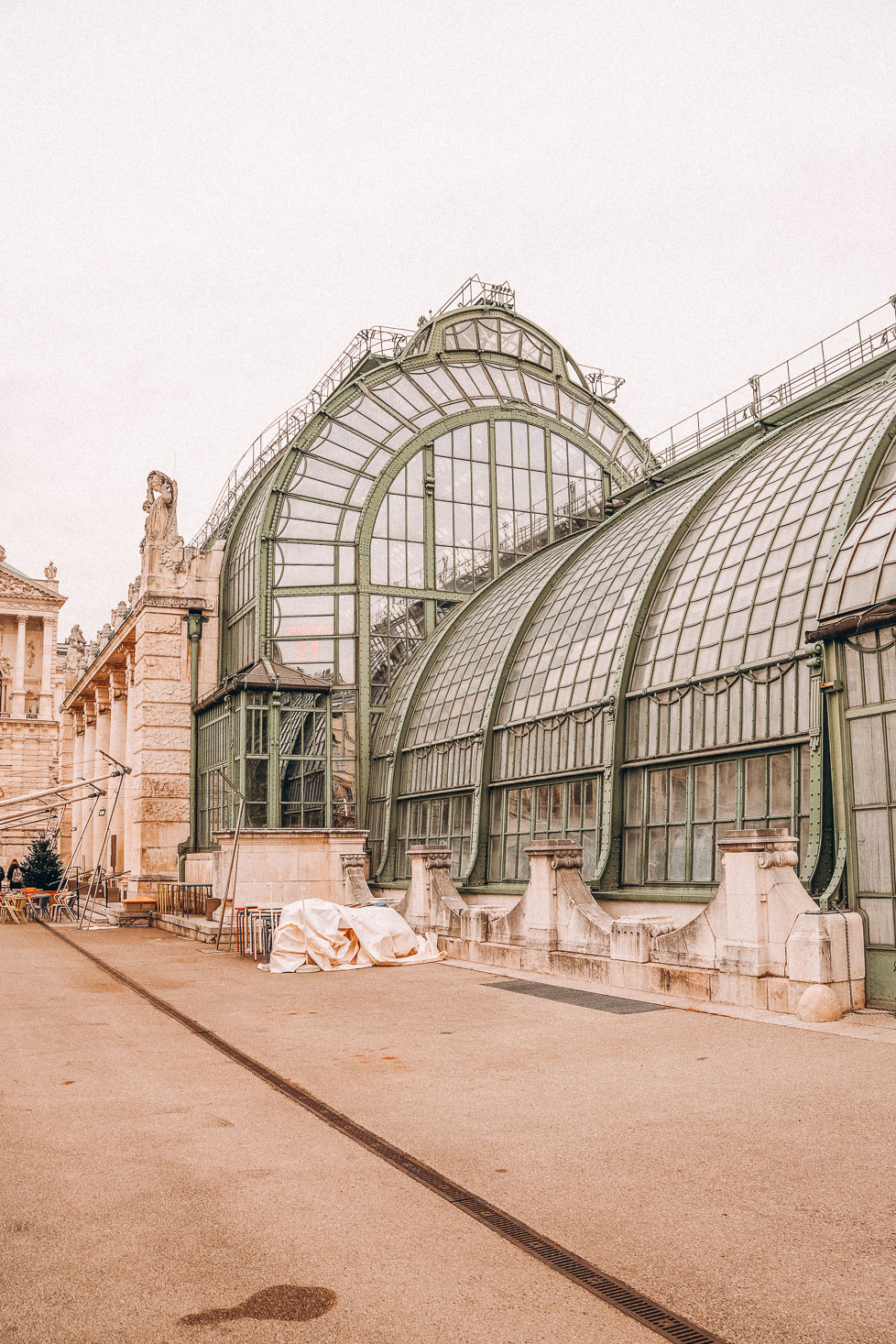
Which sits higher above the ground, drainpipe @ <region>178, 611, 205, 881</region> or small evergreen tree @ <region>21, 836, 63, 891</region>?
drainpipe @ <region>178, 611, 205, 881</region>

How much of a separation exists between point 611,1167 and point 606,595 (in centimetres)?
1729

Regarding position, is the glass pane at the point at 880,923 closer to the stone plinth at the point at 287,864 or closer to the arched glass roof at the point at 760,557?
the arched glass roof at the point at 760,557

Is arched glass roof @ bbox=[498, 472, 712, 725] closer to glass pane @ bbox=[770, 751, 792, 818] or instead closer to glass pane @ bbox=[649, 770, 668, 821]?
glass pane @ bbox=[649, 770, 668, 821]

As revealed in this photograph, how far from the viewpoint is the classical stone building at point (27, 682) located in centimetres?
9488

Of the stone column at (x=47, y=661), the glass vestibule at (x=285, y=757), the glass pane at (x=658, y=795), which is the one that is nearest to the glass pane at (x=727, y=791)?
the glass pane at (x=658, y=795)

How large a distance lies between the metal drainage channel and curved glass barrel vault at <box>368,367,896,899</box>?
8.30 meters

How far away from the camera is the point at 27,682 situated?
97062 millimetres

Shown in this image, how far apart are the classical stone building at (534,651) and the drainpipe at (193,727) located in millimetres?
93

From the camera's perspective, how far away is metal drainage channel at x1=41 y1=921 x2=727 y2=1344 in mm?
5070

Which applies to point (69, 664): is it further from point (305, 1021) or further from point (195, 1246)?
point (195, 1246)

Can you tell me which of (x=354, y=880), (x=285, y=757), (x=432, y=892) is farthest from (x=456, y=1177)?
(x=285, y=757)

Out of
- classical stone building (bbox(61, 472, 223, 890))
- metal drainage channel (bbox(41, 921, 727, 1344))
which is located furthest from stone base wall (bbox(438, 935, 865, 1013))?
classical stone building (bbox(61, 472, 223, 890))

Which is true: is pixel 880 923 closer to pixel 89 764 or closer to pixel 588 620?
pixel 588 620

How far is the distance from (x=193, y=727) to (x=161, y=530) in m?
7.10
